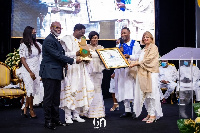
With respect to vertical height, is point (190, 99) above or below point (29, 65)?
below

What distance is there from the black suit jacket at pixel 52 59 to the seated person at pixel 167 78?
4807 millimetres

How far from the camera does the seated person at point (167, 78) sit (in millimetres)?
9414

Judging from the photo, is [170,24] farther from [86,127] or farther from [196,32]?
[86,127]

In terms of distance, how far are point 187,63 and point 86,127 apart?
6.05ft

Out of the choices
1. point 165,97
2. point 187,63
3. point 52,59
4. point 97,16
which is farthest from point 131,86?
point 97,16

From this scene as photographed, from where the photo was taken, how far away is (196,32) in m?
11.0

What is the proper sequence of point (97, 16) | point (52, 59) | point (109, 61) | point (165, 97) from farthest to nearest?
point (97, 16), point (165, 97), point (109, 61), point (52, 59)

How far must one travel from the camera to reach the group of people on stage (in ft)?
16.9

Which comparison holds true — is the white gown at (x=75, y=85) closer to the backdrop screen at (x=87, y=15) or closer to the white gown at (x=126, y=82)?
the white gown at (x=126, y=82)

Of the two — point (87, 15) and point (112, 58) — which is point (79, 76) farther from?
point (87, 15)

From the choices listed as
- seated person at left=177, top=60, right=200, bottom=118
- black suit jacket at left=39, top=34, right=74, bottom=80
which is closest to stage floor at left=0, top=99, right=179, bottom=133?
seated person at left=177, top=60, right=200, bottom=118

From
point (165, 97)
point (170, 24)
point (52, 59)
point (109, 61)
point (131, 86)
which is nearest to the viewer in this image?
point (52, 59)

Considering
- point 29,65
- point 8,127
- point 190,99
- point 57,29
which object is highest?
point 57,29

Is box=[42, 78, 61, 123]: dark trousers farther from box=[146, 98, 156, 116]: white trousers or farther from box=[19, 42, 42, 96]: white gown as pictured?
box=[146, 98, 156, 116]: white trousers
